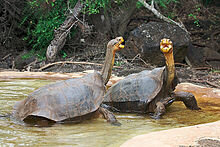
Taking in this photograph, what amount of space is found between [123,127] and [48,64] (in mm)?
6169

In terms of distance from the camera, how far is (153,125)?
3.61m

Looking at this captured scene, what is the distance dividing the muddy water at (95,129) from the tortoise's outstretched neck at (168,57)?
54cm

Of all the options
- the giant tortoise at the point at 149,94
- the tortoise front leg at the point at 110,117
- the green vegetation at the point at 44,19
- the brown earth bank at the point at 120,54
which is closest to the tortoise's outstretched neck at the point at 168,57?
the giant tortoise at the point at 149,94

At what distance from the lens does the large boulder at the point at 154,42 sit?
8.60 meters

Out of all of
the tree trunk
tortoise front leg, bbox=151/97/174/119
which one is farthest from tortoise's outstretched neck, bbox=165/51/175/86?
the tree trunk

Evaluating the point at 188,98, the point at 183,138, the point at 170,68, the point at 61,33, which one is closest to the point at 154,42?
the point at 61,33

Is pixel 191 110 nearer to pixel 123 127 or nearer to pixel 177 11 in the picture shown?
pixel 123 127

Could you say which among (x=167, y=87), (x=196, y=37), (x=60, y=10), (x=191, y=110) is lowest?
(x=191, y=110)

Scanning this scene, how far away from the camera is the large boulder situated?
8.60 m

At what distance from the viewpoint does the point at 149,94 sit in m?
4.15

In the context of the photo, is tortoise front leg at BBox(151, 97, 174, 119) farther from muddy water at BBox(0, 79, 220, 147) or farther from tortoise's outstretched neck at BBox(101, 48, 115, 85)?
tortoise's outstretched neck at BBox(101, 48, 115, 85)

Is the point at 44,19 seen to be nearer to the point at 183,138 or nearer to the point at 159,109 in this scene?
the point at 159,109

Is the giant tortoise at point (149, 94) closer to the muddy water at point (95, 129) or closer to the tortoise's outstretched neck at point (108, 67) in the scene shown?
the muddy water at point (95, 129)

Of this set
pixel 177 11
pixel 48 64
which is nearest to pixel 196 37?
pixel 177 11
